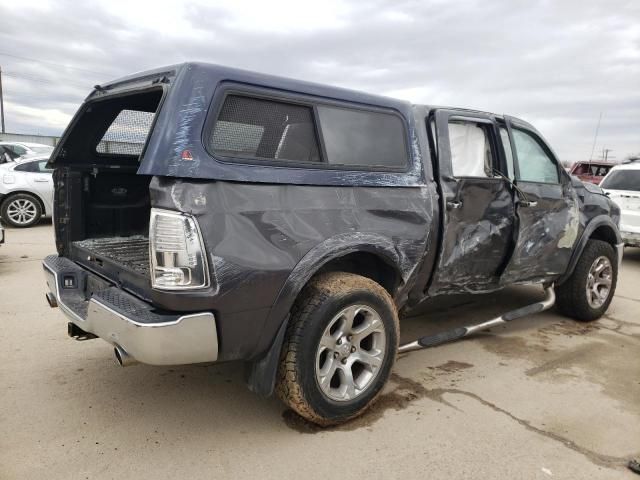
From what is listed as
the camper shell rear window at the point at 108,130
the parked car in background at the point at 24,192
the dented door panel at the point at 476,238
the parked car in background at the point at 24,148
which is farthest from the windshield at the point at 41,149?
the dented door panel at the point at 476,238

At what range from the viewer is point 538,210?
4383mm

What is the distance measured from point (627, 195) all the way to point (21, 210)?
11.3 m

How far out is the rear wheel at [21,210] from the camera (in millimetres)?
10203

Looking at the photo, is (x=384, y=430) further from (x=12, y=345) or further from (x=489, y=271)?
(x=12, y=345)

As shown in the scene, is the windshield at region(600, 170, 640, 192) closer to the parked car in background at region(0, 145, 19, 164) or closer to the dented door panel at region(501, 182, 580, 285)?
the dented door panel at region(501, 182, 580, 285)

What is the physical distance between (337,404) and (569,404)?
5.44 ft

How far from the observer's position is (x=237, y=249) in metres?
2.54

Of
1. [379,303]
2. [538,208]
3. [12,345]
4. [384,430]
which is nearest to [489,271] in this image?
[538,208]

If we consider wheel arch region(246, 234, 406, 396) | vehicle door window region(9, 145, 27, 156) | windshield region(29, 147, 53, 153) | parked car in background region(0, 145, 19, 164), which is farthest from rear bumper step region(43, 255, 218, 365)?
windshield region(29, 147, 53, 153)

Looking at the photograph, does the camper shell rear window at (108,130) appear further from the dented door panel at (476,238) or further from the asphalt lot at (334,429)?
the dented door panel at (476,238)

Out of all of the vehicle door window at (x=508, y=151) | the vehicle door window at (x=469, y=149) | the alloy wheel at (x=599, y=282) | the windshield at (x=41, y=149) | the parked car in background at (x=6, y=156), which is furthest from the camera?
the windshield at (x=41, y=149)

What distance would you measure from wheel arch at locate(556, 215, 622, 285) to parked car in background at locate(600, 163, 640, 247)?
3482 millimetres

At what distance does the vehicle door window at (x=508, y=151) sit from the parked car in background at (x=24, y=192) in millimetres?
9089

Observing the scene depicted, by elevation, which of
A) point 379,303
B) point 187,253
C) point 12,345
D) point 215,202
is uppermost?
point 215,202
